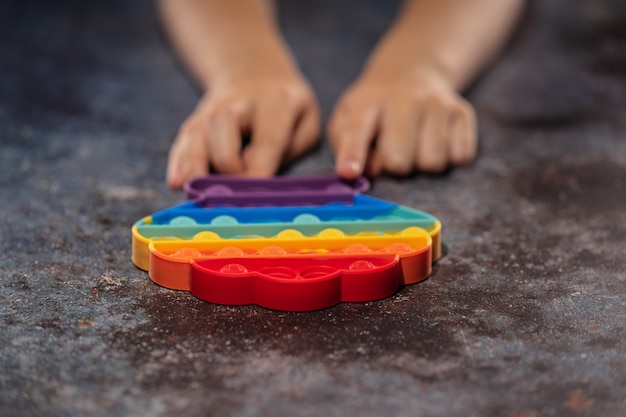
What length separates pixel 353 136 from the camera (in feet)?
3.32

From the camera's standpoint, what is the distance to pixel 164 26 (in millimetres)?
1447

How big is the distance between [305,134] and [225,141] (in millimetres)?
141

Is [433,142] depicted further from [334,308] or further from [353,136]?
[334,308]

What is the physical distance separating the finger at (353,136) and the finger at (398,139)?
0.05 feet

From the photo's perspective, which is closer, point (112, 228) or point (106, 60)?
point (112, 228)

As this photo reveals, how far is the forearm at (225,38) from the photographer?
46.0 inches

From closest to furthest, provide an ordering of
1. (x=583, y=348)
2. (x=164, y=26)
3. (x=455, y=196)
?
(x=583, y=348), (x=455, y=196), (x=164, y=26)

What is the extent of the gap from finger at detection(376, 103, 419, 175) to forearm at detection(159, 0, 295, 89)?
0.61ft

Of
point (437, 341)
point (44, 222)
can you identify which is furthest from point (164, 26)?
point (437, 341)

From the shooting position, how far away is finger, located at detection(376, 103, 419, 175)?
1008 millimetres

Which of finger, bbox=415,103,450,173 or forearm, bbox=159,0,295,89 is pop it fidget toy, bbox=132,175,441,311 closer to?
finger, bbox=415,103,450,173

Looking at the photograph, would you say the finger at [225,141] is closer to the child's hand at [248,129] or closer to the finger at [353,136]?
the child's hand at [248,129]

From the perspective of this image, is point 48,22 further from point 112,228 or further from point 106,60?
point 112,228

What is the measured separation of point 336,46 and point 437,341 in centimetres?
98
